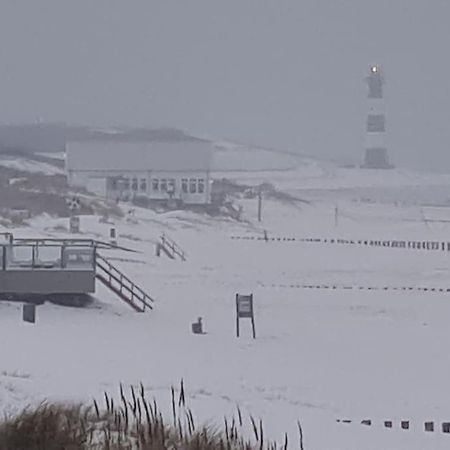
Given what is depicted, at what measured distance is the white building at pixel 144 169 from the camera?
91625mm

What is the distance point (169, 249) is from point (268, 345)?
26.8m

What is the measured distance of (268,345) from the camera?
2681 cm

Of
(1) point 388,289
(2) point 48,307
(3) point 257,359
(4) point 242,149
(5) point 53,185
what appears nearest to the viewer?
(3) point 257,359

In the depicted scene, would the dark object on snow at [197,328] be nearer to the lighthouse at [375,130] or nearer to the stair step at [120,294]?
the stair step at [120,294]

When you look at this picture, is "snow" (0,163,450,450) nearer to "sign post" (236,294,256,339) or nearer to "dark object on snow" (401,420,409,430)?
"dark object on snow" (401,420,409,430)

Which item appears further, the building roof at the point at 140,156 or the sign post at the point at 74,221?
the building roof at the point at 140,156

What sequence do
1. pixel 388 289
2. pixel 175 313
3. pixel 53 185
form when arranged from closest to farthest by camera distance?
pixel 175 313
pixel 388 289
pixel 53 185

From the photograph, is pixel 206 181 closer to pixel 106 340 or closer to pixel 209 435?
pixel 106 340

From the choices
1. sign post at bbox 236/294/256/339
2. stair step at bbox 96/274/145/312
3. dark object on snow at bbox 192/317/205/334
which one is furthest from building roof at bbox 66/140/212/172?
dark object on snow at bbox 192/317/205/334

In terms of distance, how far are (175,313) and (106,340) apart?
7.80m

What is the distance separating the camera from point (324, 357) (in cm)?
2536

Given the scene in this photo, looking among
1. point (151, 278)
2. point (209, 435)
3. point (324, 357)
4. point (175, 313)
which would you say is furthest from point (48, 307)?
point (209, 435)

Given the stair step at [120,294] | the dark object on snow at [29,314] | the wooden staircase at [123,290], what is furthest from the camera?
the wooden staircase at [123,290]

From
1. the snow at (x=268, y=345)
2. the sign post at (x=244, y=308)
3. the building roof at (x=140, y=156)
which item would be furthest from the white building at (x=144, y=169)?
the sign post at (x=244, y=308)
